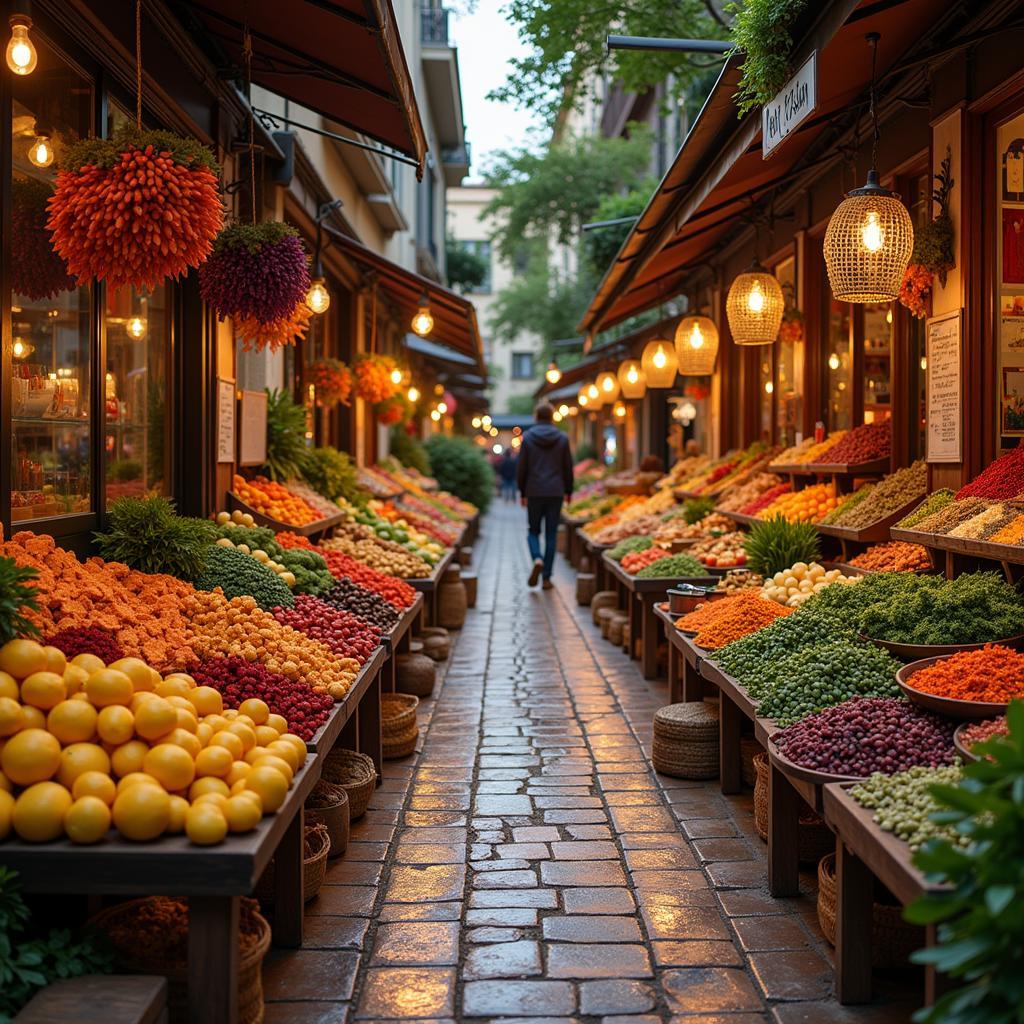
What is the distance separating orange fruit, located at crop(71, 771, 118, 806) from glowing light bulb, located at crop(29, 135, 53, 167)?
321cm

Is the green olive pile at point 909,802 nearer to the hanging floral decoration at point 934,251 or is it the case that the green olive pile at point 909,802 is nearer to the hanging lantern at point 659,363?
the hanging floral decoration at point 934,251

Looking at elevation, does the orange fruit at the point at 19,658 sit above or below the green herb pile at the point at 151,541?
below

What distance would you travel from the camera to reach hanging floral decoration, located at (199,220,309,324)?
243 inches

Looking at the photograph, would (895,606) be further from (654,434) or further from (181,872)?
(654,434)

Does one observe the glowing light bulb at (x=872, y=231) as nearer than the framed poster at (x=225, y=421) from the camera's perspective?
Yes

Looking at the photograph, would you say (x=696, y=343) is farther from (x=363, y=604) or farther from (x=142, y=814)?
(x=142, y=814)

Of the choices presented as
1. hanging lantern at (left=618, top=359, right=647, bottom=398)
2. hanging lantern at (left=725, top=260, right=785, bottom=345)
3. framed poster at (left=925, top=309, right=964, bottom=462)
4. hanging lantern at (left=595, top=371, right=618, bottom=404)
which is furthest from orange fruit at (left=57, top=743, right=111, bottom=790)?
hanging lantern at (left=595, top=371, right=618, bottom=404)

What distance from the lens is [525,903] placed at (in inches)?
191

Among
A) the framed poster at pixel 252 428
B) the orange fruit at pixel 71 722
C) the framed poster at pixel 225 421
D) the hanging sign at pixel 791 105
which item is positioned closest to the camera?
the orange fruit at pixel 71 722

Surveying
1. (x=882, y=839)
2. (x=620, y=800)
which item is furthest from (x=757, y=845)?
(x=882, y=839)

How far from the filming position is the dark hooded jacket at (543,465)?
15789mm

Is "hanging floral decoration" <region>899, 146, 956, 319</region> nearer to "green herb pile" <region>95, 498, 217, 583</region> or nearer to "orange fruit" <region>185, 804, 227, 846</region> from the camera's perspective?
"green herb pile" <region>95, 498, 217, 583</region>

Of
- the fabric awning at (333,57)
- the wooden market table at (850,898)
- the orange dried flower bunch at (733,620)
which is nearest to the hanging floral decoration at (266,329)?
the fabric awning at (333,57)

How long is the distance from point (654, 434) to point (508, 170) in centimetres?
1257
